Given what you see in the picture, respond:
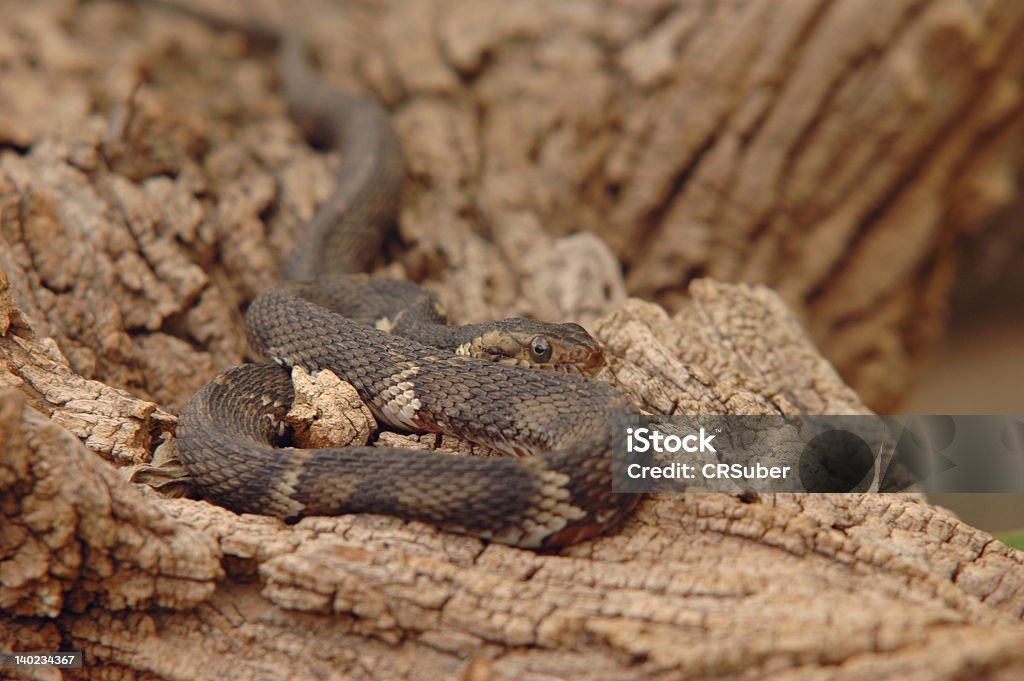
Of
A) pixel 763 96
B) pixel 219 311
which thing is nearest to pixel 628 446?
pixel 219 311

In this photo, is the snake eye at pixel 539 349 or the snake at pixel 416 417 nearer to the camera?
the snake at pixel 416 417

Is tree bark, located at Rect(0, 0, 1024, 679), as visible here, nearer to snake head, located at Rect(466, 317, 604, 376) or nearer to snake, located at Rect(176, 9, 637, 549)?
snake, located at Rect(176, 9, 637, 549)

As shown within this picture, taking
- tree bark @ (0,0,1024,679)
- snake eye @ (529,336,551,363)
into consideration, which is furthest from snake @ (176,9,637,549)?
tree bark @ (0,0,1024,679)

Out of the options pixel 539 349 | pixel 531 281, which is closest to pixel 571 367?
pixel 539 349

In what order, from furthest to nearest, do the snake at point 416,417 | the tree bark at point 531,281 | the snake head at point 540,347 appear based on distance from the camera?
1. the snake head at point 540,347
2. the snake at point 416,417
3. the tree bark at point 531,281

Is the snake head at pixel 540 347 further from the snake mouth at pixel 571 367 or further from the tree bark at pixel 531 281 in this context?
the tree bark at pixel 531 281

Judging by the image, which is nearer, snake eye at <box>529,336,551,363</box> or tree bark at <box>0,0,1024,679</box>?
tree bark at <box>0,0,1024,679</box>

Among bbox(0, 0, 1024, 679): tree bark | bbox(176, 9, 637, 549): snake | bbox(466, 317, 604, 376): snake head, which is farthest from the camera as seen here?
bbox(466, 317, 604, 376): snake head

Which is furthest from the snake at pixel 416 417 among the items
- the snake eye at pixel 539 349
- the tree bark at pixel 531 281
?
the tree bark at pixel 531 281
